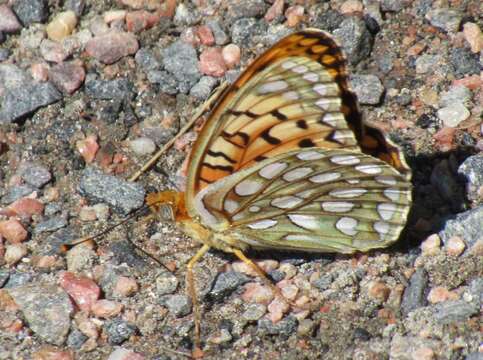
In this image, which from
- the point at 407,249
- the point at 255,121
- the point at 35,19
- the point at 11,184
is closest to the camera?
the point at 255,121

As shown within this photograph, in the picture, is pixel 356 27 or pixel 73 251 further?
pixel 356 27

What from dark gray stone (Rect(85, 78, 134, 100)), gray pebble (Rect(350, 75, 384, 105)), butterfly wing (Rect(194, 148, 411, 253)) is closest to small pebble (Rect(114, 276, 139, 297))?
butterfly wing (Rect(194, 148, 411, 253))

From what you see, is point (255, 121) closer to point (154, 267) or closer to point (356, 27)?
point (154, 267)

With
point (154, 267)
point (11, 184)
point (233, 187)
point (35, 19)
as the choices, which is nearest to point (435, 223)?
point (233, 187)

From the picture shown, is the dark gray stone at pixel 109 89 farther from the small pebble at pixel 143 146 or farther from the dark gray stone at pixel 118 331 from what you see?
the dark gray stone at pixel 118 331

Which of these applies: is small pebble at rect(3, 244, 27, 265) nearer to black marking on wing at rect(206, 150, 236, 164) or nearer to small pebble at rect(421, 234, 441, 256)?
black marking on wing at rect(206, 150, 236, 164)

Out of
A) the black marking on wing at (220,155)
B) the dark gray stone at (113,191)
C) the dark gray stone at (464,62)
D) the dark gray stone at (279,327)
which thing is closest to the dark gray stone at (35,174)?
the dark gray stone at (113,191)

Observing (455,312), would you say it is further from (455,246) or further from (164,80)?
(164,80)
